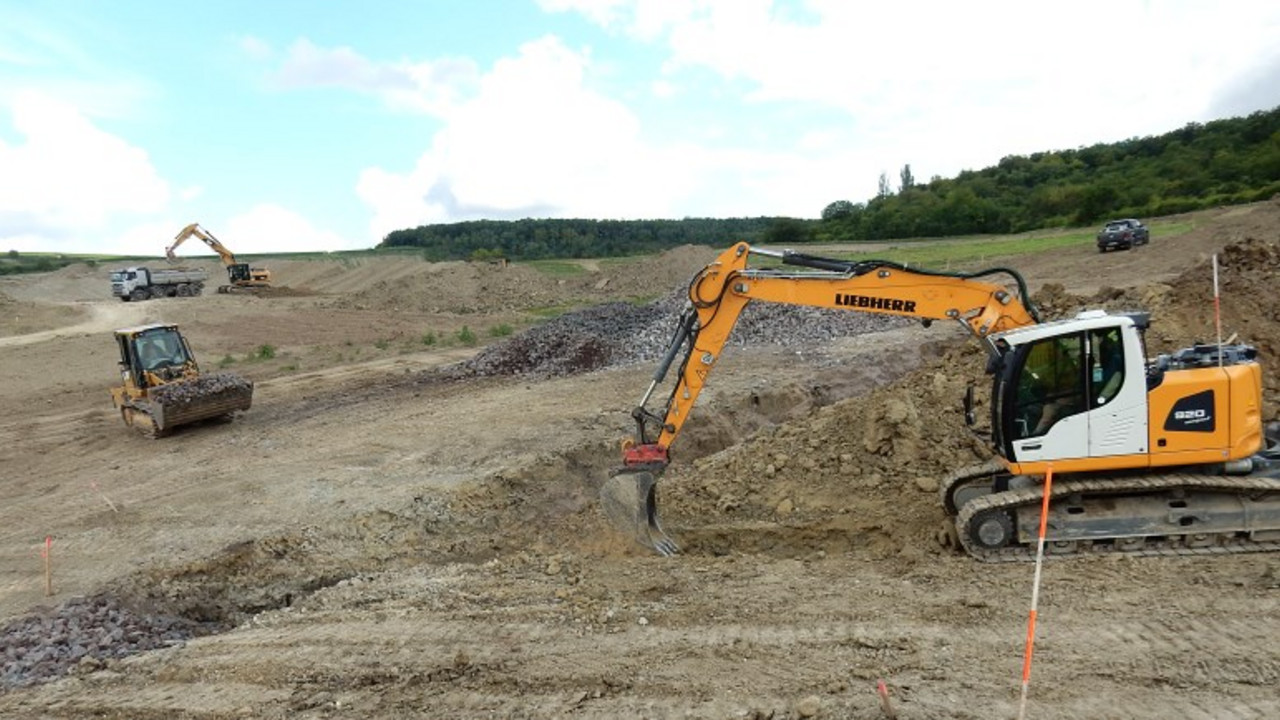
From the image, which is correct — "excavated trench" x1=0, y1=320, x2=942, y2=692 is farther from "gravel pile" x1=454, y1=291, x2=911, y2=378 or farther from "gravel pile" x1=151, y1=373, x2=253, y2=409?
"gravel pile" x1=454, y1=291, x2=911, y2=378

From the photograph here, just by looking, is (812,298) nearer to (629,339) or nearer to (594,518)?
(594,518)

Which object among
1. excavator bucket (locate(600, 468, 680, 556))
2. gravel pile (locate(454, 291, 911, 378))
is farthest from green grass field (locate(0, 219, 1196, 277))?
excavator bucket (locate(600, 468, 680, 556))

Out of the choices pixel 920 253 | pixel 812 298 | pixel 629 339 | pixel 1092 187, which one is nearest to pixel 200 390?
pixel 629 339

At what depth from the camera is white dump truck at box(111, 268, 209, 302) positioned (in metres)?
41.8

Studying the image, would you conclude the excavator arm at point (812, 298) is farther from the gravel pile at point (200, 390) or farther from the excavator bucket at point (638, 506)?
the gravel pile at point (200, 390)

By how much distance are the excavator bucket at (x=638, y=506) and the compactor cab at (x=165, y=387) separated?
10898mm

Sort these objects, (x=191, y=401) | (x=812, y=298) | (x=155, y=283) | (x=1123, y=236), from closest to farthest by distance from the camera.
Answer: (x=812, y=298) < (x=191, y=401) < (x=1123, y=236) < (x=155, y=283)

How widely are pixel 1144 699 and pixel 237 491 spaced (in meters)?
11.5

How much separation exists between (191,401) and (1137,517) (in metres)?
16.0

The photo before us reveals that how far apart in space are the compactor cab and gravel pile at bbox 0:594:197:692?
8.27 meters

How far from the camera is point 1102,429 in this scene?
7707 mm

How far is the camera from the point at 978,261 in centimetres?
3544

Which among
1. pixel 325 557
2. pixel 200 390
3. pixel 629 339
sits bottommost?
pixel 325 557

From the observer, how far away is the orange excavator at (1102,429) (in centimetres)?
761
